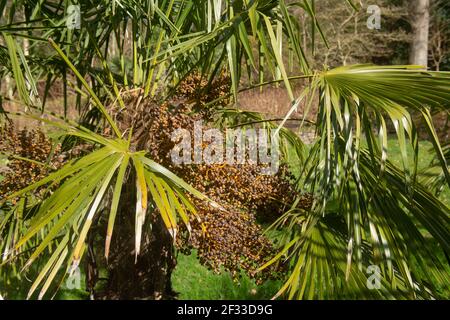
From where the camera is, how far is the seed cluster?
2318 mm

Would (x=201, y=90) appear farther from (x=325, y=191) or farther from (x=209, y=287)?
(x=209, y=287)

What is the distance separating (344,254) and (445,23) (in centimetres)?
1355

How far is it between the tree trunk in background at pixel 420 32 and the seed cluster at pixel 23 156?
479 inches

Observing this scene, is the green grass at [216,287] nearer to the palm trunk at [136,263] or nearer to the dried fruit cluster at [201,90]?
the palm trunk at [136,263]

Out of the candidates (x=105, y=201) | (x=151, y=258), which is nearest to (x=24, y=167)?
(x=105, y=201)

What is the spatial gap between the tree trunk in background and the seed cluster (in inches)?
479

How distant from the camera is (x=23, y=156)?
239 cm

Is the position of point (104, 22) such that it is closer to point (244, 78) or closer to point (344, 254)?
point (344, 254)

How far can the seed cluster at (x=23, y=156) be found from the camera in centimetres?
232

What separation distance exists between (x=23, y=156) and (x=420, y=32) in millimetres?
12553

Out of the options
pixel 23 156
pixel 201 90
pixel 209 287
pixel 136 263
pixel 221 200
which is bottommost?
pixel 209 287

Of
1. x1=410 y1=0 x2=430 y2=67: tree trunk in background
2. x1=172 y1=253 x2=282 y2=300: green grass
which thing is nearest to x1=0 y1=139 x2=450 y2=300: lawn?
x1=172 y1=253 x2=282 y2=300: green grass

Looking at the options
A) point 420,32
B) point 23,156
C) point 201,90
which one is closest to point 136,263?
point 23,156

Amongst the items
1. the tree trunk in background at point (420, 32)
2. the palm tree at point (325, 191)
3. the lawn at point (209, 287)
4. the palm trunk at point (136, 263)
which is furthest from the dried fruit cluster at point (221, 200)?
the tree trunk in background at point (420, 32)
